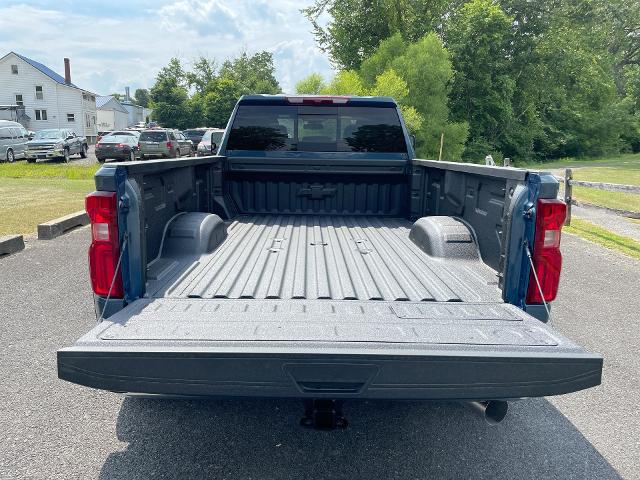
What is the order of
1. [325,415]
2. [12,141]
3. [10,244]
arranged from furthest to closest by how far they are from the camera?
[12,141] < [10,244] < [325,415]

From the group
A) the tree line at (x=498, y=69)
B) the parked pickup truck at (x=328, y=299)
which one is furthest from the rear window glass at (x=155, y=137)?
the parked pickup truck at (x=328, y=299)

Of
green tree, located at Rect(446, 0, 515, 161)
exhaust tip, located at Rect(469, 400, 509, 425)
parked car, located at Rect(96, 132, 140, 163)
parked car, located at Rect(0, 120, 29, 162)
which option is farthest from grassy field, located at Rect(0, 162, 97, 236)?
green tree, located at Rect(446, 0, 515, 161)

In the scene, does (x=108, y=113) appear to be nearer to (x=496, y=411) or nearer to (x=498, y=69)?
(x=498, y=69)

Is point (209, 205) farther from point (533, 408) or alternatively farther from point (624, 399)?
point (624, 399)

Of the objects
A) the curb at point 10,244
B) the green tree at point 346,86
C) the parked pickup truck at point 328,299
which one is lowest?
the curb at point 10,244

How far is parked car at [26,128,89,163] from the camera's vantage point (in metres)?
24.3

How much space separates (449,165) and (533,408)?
1.93 m

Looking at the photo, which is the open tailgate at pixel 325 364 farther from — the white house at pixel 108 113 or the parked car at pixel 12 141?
the white house at pixel 108 113

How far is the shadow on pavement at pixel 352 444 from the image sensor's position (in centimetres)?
282

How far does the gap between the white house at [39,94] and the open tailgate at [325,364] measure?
54827 mm

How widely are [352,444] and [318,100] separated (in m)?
3.57

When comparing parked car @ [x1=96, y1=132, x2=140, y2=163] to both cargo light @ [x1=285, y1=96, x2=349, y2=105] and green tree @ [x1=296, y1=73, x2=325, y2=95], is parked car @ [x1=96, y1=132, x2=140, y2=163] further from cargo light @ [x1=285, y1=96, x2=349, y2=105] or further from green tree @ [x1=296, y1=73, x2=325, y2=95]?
cargo light @ [x1=285, y1=96, x2=349, y2=105]

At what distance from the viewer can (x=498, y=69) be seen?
34.0 meters

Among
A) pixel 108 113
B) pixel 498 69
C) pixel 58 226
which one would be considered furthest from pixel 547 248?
pixel 108 113
